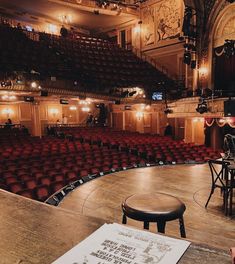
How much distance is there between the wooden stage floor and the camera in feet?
12.8

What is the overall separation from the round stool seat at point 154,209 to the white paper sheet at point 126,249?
0.80 metres

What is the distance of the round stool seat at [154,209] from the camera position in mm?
2070

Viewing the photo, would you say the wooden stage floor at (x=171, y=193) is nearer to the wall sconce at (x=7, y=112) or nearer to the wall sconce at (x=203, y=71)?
the wall sconce at (x=203, y=71)

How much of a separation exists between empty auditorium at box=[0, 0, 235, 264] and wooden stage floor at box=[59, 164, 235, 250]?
3 centimetres

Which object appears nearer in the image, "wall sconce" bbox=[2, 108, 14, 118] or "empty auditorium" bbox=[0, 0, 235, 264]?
"empty auditorium" bbox=[0, 0, 235, 264]

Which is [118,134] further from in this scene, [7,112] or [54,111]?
A: [7,112]

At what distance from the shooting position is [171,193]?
5676 mm

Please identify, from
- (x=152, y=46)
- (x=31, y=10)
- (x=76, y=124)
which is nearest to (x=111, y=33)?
(x=152, y=46)

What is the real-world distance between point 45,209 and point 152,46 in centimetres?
1927

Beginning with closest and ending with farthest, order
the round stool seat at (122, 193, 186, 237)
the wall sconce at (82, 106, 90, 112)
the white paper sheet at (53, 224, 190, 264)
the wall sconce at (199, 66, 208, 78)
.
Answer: the white paper sheet at (53, 224, 190, 264) < the round stool seat at (122, 193, 186, 237) < the wall sconce at (199, 66, 208, 78) < the wall sconce at (82, 106, 90, 112)

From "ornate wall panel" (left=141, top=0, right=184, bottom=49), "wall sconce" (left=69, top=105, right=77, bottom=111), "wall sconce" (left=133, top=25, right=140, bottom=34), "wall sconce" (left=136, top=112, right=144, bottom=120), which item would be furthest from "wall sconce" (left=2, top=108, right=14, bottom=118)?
"wall sconce" (left=133, top=25, right=140, bottom=34)

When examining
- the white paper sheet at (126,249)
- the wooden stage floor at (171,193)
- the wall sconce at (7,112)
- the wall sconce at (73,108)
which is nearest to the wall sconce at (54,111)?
the wall sconce at (73,108)

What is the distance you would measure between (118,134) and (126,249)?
14.7 meters

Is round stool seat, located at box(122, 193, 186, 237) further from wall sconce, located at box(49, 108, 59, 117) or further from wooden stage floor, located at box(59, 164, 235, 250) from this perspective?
wall sconce, located at box(49, 108, 59, 117)
